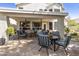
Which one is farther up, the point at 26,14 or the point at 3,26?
the point at 26,14

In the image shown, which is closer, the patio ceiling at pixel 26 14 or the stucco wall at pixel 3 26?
the stucco wall at pixel 3 26

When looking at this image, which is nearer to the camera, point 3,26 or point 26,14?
point 3,26

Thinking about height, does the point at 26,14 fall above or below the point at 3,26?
above

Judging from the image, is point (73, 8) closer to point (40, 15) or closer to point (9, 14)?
point (40, 15)

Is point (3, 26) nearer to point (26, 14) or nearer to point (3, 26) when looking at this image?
point (3, 26)

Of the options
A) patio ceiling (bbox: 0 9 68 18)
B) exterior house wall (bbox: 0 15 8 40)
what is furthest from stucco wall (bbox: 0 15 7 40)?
patio ceiling (bbox: 0 9 68 18)

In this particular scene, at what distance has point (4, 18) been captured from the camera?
7836mm

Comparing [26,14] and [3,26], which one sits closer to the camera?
[3,26]

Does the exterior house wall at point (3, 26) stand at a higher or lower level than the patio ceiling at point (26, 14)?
lower

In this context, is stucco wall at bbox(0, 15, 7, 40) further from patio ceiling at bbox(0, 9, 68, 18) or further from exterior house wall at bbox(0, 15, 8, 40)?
patio ceiling at bbox(0, 9, 68, 18)

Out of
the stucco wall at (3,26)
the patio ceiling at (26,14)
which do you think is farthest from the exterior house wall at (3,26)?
the patio ceiling at (26,14)

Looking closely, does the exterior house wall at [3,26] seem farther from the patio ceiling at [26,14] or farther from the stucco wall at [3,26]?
the patio ceiling at [26,14]

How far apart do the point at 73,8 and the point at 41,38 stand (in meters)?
4.89

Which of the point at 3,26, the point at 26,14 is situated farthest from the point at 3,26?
the point at 26,14
